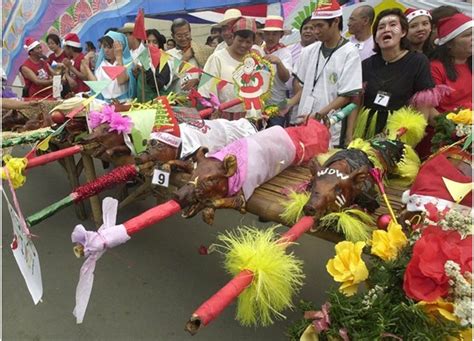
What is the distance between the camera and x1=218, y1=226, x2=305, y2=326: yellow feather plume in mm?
1200

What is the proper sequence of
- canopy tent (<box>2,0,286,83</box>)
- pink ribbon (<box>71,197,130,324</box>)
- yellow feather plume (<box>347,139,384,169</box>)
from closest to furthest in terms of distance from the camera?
pink ribbon (<box>71,197,130,324</box>) < yellow feather plume (<box>347,139,384,169</box>) < canopy tent (<box>2,0,286,83</box>)

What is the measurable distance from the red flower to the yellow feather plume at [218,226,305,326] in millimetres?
364

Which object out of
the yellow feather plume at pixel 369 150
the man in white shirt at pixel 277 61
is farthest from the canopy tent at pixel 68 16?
the yellow feather plume at pixel 369 150

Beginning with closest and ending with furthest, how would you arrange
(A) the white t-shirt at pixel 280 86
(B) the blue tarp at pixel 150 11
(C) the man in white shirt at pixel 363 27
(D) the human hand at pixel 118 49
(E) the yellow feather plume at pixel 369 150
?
(E) the yellow feather plume at pixel 369 150
(C) the man in white shirt at pixel 363 27
(A) the white t-shirt at pixel 280 86
(D) the human hand at pixel 118 49
(B) the blue tarp at pixel 150 11

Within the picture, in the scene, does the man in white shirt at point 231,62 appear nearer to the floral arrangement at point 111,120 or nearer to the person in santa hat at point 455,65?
the floral arrangement at point 111,120

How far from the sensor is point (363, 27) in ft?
10.9

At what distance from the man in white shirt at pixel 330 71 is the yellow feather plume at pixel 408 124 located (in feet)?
0.97

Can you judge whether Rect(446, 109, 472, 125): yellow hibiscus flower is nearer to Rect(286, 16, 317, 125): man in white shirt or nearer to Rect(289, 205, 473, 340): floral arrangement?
Rect(289, 205, 473, 340): floral arrangement

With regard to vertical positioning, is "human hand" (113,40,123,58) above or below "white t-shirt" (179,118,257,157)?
above

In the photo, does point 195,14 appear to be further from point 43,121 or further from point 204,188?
point 204,188

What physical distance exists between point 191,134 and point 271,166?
565 millimetres

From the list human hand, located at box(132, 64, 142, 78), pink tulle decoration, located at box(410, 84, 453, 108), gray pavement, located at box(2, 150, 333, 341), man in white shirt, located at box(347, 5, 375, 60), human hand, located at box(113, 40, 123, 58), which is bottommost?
gray pavement, located at box(2, 150, 333, 341)

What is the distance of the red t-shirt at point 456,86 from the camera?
2541 mm

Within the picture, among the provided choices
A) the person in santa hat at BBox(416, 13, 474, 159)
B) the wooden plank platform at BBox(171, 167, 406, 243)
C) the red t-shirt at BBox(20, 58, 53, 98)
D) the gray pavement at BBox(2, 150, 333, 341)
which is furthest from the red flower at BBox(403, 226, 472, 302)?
the red t-shirt at BBox(20, 58, 53, 98)
